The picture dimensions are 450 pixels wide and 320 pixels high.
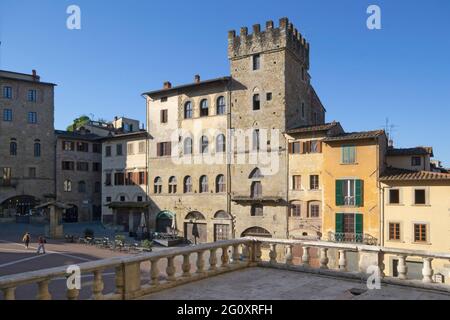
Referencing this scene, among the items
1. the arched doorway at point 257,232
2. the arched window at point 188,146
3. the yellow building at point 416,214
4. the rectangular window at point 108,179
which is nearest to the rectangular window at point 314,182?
the yellow building at point 416,214

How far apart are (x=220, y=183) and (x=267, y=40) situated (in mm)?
15216

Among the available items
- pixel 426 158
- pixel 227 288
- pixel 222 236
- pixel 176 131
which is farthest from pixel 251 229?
pixel 227 288

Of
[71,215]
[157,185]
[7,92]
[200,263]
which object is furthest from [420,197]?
[7,92]

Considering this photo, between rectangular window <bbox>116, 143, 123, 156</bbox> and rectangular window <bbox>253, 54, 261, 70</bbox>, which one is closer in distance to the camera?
rectangular window <bbox>253, 54, 261, 70</bbox>

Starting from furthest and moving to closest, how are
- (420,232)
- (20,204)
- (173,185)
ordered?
(20,204) < (173,185) < (420,232)

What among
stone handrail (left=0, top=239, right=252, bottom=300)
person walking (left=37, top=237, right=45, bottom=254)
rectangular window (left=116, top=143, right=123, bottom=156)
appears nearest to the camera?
stone handrail (left=0, top=239, right=252, bottom=300)

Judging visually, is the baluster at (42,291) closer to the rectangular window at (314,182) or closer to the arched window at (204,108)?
the rectangular window at (314,182)

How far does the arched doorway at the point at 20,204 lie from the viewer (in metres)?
49.9

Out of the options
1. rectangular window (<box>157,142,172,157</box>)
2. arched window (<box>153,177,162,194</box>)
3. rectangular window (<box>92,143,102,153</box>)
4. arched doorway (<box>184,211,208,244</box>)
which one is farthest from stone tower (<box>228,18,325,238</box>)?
rectangular window (<box>92,143,102,153</box>)

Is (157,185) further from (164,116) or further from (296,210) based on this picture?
(296,210)

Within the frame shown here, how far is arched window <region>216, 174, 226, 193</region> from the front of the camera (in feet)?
133

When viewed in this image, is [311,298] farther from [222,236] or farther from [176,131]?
[176,131]

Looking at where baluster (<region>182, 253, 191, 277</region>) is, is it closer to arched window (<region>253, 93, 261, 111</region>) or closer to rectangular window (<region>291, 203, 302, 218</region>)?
rectangular window (<region>291, 203, 302, 218</region>)

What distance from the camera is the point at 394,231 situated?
30.5 metres
